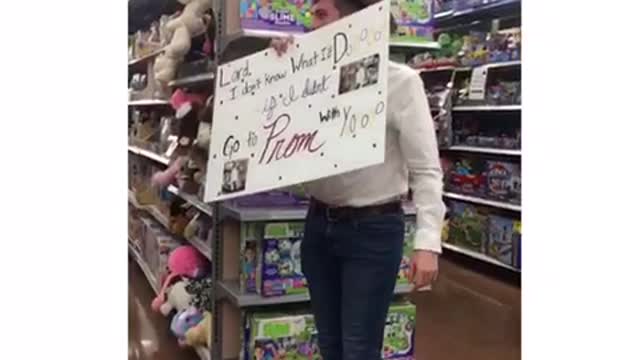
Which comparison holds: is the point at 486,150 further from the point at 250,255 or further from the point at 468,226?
the point at 250,255

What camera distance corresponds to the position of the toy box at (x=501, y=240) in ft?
14.0

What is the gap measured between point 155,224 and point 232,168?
9.56 feet

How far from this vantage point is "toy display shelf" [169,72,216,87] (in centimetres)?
274

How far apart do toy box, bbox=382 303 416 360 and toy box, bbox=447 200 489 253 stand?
2235 mm

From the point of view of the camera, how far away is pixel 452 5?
5.06 m

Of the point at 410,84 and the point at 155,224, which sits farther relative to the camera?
the point at 155,224

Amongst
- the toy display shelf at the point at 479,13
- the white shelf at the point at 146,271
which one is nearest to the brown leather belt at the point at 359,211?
the white shelf at the point at 146,271

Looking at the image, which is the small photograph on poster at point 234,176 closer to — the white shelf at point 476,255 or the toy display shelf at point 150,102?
the toy display shelf at point 150,102

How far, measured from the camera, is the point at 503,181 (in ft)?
14.5

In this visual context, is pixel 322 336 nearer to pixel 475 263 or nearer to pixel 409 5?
pixel 409 5

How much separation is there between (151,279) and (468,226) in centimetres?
220

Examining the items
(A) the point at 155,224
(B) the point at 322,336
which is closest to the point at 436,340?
(B) the point at 322,336

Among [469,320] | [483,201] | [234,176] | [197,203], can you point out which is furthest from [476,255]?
[234,176]

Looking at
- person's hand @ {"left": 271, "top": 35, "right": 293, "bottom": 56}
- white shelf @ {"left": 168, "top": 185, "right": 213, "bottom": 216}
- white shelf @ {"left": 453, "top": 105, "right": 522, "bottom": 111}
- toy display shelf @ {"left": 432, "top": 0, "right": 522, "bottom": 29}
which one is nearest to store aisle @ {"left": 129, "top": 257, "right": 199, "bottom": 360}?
white shelf @ {"left": 168, "top": 185, "right": 213, "bottom": 216}
